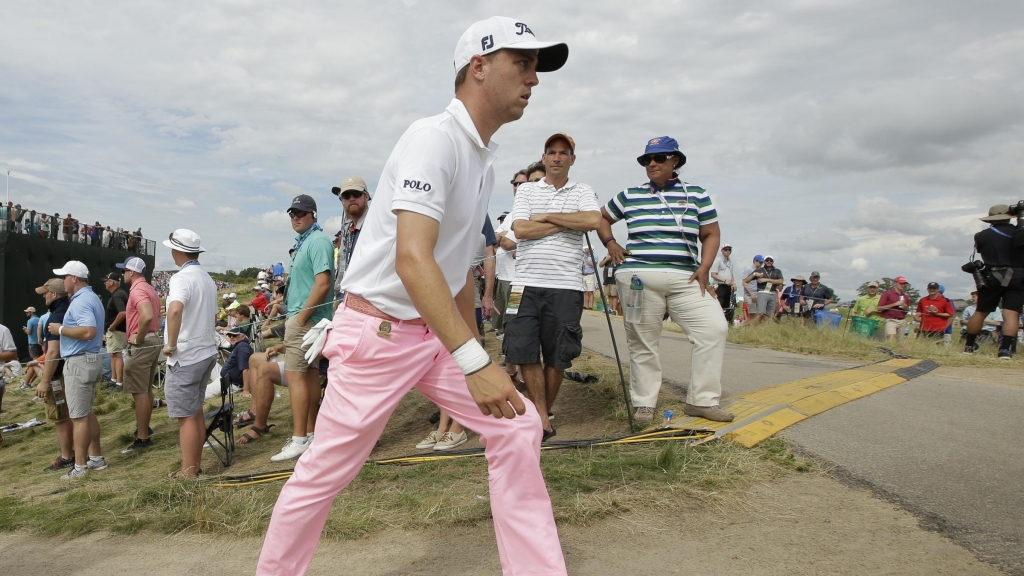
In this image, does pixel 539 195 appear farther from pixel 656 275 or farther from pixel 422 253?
pixel 422 253

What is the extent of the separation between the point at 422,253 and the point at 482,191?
1.55ft

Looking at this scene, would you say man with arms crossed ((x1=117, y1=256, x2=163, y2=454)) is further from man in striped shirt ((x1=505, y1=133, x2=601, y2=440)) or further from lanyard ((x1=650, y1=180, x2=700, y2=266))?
lanyard ((x1=650, y1=180, x2=700, y2=266))

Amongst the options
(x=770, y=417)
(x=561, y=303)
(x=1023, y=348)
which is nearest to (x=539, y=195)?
(x=561, y=303)

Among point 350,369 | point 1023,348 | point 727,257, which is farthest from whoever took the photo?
point 727,257

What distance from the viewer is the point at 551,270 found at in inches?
196

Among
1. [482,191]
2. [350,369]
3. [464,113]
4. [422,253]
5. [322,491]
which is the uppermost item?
[464,113]

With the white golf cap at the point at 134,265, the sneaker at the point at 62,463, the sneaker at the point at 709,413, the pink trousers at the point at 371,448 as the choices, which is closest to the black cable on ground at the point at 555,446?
the sneaker at the point at 709,413

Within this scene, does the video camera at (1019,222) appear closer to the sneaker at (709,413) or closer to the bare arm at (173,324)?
the sneaker at (709,413)

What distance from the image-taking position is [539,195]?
16.8ft

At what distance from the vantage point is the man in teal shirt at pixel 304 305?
18.8ft

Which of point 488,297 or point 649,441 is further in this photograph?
point 488,297

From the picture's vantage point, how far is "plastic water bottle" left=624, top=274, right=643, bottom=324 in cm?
498

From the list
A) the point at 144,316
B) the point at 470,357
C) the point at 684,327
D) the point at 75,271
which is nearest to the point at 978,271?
the point at 684,327

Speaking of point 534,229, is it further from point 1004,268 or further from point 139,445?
point 1004,268
